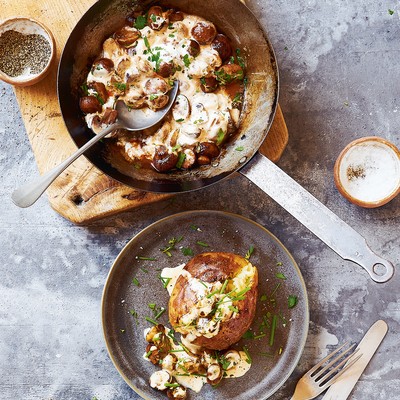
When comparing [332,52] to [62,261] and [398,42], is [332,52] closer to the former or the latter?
[398,42]

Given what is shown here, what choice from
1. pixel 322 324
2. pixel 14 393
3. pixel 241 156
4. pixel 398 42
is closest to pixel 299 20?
pixel 398 42

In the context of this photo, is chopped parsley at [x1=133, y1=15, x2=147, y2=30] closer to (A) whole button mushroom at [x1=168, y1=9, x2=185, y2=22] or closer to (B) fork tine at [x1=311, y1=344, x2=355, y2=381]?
(A) whole button mushroom at [x1=168, y1=9, x2=185, y2=22]

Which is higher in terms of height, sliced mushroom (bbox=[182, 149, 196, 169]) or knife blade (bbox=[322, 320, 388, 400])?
sliced mushroom (bbox=[182, 149, 196, 169])

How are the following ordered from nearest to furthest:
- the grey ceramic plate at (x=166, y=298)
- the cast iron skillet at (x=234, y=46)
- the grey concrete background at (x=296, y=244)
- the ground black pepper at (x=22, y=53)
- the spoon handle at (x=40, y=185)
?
the spoon handle at (x=40, y=185)
the cast iron skillet at (x=234, y=46)
the ground black pepper at (x=22, y=53)
the grey ceramic plate at (x=166, y=298)
the grey concrete background at (x=296, y=244)

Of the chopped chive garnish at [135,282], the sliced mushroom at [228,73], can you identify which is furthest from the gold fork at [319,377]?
the sliced mushroom at [228,73]

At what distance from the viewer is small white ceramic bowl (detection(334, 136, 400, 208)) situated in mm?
2580

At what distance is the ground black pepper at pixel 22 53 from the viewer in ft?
8.14

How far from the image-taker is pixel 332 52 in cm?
273

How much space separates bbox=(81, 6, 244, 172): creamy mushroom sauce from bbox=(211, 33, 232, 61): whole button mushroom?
0.02m

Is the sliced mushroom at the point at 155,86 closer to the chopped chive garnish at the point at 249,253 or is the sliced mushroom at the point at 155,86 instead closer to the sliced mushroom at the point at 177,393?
the chopped chive garnish at the point at 249,253

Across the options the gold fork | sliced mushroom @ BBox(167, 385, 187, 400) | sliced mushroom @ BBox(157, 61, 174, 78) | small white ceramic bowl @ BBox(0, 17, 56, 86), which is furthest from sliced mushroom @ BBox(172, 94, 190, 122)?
the gold fork

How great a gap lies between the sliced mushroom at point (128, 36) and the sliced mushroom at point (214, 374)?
58.7 inches

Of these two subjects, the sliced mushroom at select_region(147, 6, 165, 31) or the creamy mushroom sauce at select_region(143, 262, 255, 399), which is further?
the creamy mushroom sauce at select_region(143, 262, 255, 399)

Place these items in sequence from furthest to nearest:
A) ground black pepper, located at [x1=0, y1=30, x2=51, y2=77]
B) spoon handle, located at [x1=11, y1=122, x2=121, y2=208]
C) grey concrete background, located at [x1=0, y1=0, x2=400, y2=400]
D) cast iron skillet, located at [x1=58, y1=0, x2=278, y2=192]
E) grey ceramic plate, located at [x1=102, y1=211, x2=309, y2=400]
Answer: grey concrete background, located at [x1=0, y1=0, x2=400, y2=400] → grey ceramic plate, located at [x1=102, y1=211, x2=309, y2=400] → ground black pepper, located at [x1=0, y1=30, x2=51, y2=77] → cast iron skillet, located at [x1=58, y1=0, x2=278, y2=192] → spoon handle, located at [x1=11, y1=122, x2=121, y2=208]
